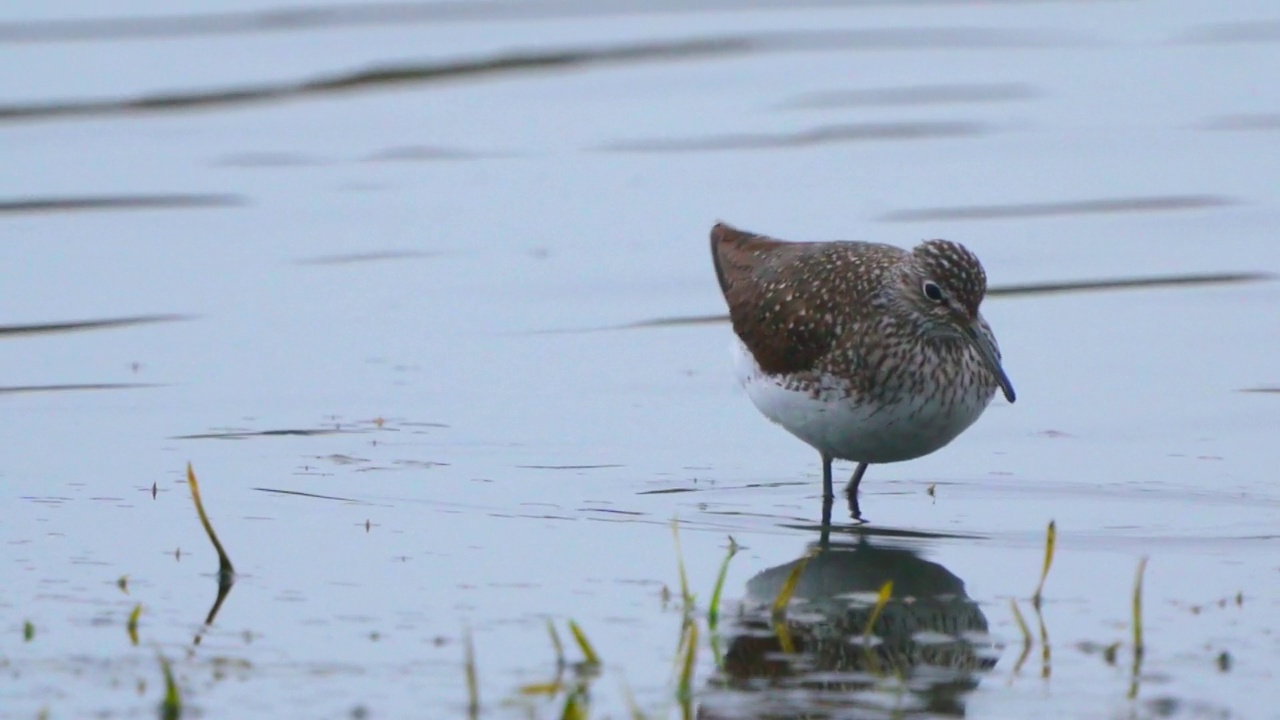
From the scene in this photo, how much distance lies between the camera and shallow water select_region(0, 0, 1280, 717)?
21.2 ft

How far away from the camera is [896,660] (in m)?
6.36

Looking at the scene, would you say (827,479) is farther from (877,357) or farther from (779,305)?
(779,305)

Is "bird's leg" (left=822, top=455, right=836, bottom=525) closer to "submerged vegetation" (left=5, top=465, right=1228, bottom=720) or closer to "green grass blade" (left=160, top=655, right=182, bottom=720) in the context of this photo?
"submerged vegetation" (left=5, top=465, right=1228, bottom=720)

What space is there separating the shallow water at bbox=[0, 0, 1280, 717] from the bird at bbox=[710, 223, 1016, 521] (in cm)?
34

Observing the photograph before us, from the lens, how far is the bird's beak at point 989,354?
8.28m

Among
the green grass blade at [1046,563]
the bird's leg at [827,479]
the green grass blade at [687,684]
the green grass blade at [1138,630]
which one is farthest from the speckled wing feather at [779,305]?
the green grass blade at [687,684]

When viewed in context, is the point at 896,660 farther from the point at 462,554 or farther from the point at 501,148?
the point at 501,148

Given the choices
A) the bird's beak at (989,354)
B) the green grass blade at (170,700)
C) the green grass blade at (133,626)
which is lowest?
the green grass blade at (170,700)

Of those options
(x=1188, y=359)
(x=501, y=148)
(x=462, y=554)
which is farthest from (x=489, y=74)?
(x=462, y=554)

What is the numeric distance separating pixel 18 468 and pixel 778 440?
3469mm

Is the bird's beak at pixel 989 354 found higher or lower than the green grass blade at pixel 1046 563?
higher

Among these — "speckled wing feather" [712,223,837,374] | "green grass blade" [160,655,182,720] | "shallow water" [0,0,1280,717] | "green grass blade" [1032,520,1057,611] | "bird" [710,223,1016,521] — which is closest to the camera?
"green grass blade" [160,655,182,720]

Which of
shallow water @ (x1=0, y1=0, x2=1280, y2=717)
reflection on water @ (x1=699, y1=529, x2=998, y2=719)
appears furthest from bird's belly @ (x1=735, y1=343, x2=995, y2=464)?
reflection on water @ (x1=699, y1=529, x2=998, y2=719)

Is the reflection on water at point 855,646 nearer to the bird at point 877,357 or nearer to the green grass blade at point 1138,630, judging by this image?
the green grass blade at point 1138,630
